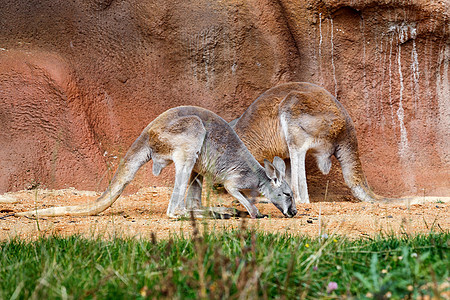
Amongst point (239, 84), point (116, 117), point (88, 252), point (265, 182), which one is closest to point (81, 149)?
point (116, 117)

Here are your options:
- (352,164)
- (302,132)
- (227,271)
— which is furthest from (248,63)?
(227,271)

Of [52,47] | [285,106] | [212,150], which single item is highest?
[52,47]

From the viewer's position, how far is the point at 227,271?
184 cm

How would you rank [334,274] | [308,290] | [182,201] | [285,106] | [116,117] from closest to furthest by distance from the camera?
[308,290] < [334,274] < [182,201] < [285,106] < [116,117]

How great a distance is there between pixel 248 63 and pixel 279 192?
128 inches

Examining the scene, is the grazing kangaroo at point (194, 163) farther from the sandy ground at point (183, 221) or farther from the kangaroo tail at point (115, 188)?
the sandy ground at point (183, 221)

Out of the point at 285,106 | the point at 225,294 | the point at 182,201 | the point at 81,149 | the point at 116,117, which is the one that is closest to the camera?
the point at 225,294

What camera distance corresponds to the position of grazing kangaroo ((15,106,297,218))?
4703 millimetres

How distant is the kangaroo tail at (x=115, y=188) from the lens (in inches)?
180

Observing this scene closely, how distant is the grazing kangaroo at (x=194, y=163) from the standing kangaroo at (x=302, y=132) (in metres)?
1.10

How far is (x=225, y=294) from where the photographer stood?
67.5 inches

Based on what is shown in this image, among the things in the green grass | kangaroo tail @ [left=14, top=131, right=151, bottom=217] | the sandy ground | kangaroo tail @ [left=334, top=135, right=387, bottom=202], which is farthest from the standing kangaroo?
the green grass

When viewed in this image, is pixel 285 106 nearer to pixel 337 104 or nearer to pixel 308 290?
pixel 337 104

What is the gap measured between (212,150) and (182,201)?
62 centimetres
